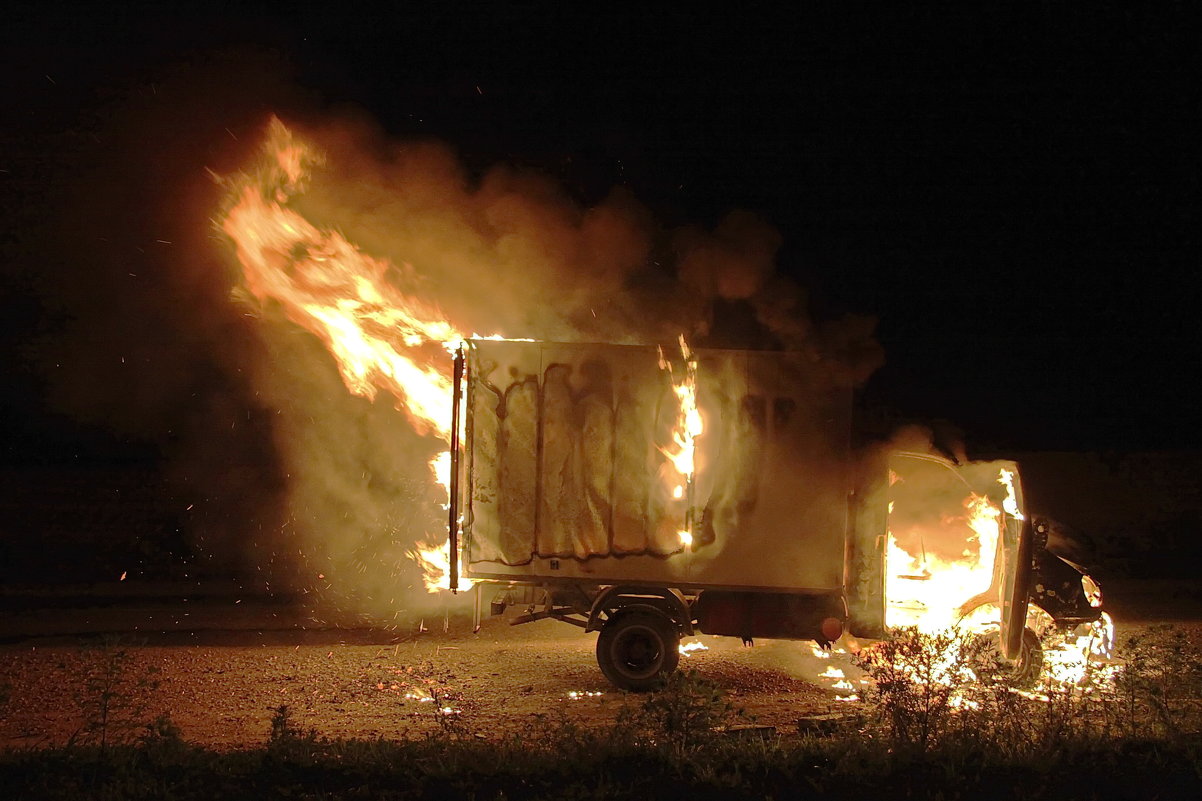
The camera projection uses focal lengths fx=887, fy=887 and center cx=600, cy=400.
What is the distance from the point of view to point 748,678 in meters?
7.95

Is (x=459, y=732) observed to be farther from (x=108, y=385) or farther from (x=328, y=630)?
(x=108, y=385)

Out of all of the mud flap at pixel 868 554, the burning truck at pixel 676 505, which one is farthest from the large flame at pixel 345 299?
the mud flap at pixel 868 554

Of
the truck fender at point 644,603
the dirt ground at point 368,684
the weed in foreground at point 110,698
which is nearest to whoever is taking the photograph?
the weed in foreground at point 110,698

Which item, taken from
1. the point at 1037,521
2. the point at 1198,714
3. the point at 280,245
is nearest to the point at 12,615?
the point at 280,245

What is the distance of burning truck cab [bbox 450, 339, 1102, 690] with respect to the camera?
24.7 ft

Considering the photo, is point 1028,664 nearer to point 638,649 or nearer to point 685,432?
point 638,649

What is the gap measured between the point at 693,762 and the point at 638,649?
269 centimetres

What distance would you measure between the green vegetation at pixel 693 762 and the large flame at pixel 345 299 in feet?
10.4

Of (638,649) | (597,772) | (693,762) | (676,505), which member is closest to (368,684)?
(638,649)

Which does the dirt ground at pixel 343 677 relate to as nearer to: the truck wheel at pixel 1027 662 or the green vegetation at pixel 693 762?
the green vegetation at pixel 693 762

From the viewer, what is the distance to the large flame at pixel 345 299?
28.3 feet

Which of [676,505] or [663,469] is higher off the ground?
[663,469]

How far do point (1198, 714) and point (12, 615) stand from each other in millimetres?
12237

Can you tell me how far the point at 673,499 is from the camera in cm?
754
